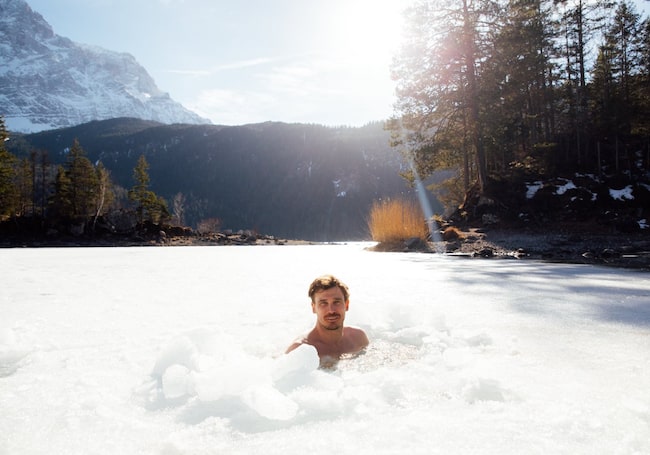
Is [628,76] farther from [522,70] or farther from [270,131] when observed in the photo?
[270,131]

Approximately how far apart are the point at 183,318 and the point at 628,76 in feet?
99.1

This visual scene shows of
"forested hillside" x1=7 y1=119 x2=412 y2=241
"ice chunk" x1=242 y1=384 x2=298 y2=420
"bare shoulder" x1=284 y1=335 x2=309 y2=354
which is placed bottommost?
"bare shoulder" x1=284 y1=335 x2=309 y2=354

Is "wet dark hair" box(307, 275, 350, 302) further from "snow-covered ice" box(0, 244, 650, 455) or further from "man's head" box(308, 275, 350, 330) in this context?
"snow-covered ice" box(0, 244, 650, 455)

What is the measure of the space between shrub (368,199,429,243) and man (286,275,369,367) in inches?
407

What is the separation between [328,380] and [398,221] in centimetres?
1156

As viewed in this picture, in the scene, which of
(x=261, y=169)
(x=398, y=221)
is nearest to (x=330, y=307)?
(x=398, y=221)

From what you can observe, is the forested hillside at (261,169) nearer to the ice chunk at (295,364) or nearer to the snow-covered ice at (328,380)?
the snow-covered ice at (328,380)

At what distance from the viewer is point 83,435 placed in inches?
51.9

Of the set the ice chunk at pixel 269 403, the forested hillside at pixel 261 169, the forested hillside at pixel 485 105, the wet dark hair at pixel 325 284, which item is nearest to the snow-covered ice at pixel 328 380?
the ice chunk at pixel 269 403

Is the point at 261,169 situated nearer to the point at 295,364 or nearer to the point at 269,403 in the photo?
the point at 295,364

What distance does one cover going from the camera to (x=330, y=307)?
267 cm

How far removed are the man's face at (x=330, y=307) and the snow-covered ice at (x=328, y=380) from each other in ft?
1.03

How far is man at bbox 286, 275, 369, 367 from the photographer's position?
260 cm

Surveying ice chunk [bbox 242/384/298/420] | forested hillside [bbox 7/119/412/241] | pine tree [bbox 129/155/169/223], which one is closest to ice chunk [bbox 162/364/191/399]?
ice chunk [bbox 242/384/298/420]
